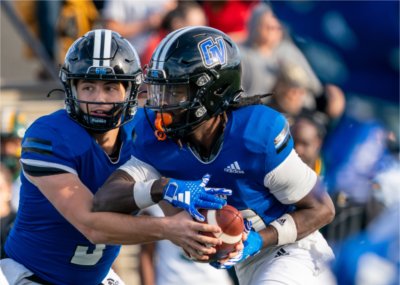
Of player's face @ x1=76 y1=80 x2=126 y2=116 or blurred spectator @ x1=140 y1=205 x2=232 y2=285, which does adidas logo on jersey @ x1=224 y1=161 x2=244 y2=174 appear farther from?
blurred spectator @ x1=140 y1=205 x2=232 y2=285

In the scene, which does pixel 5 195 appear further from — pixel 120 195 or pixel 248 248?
pixel 248 248

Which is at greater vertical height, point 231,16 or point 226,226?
point 226,226

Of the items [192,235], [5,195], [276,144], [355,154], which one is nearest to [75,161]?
[192,235]

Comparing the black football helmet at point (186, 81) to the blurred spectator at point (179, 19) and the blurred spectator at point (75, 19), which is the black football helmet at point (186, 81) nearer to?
the blurred spectator at point (179, 19)

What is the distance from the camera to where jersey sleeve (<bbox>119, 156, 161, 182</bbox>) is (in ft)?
13.4

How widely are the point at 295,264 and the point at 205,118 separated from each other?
2.54ft

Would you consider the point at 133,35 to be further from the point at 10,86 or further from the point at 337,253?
the point at 337,253

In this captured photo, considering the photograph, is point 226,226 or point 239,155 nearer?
point 226,226

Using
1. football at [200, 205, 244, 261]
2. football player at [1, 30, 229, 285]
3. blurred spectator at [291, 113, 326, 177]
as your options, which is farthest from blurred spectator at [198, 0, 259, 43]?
football at [200, 205, 244, 261]

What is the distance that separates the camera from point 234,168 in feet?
13.3

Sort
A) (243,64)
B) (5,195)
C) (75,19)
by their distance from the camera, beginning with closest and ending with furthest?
1. (5,195)
2. (243,64)
3. (75,19)

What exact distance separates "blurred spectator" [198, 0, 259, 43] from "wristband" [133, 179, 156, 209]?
14.7ft

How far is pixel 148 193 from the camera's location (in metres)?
3.88

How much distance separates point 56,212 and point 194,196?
93 centimetres
